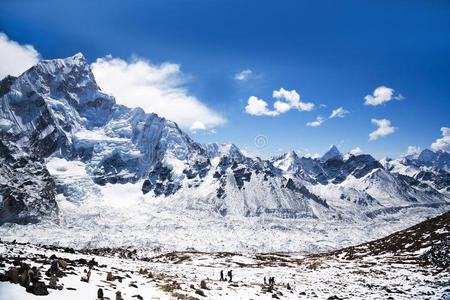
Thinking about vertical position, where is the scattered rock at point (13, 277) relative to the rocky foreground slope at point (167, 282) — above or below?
above

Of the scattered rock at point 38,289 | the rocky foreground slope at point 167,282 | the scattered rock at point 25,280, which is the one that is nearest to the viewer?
the scattered rock at point 38,289

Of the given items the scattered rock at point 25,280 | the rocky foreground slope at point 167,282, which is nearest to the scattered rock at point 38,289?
the rocky foreground slope at point 167,282

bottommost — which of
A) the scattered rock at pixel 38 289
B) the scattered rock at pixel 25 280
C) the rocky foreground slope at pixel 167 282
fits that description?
the rocky foreground slope at pixel 167 282

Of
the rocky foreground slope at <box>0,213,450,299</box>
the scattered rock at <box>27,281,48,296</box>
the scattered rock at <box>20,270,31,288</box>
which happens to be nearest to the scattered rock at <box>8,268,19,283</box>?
the rocky foreground slope at <box>0,213,450,299</box>

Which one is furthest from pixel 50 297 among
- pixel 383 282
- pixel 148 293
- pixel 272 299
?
pixel 383 282

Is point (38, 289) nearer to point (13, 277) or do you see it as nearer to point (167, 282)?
point (13, 277)

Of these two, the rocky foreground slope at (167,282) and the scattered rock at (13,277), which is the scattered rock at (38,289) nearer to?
the rocky foreground slope at (167,282)

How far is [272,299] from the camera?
24391 millimetres

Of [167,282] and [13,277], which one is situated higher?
[13,277]

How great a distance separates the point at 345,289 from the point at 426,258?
24841 millimetres

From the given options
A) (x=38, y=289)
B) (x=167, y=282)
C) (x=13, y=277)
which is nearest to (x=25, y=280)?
(x=13, y=277)

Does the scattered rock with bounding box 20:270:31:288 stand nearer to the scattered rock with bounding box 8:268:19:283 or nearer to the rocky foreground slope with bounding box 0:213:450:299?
the rocky foreground slope with bounding box 0:213:450:299

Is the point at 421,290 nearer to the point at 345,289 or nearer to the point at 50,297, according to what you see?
the point at 345,289

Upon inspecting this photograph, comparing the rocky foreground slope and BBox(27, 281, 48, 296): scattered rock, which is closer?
BBox(27, 281, 48, 296): scattered rock
